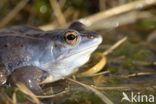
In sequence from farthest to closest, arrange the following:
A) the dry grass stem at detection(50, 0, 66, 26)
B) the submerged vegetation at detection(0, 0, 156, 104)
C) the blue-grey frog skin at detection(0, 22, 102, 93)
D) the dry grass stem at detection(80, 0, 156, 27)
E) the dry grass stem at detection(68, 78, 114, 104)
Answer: the dry grass stem at detection(50, 0, 66, 26)
the dry grass stem at detection(80, 0, 156, 27)
the blue-grey frog skin at detection(0, 22, 102, 93)
the submerged vegetation at detection(0, 0, 156, 104)
the dry grass stem at detection(68, 78, 114, 104)

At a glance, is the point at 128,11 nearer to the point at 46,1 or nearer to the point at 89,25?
the point at 89,25

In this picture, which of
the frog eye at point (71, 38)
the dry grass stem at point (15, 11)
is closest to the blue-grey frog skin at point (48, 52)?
the frog eye at point (71, 38)

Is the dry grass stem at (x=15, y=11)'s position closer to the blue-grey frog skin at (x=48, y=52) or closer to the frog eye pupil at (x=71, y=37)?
the blue-grey frog skin at (x=48, y=52)

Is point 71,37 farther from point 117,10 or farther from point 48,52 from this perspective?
point 117,10

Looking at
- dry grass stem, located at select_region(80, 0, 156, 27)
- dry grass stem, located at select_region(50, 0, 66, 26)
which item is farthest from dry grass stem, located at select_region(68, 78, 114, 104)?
dry grass stem, located at select_region(50, 0, 66, 26)

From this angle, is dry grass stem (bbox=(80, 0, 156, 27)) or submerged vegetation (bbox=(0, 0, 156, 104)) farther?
dry grass stem (bbox=(80, 0, 156, 27))

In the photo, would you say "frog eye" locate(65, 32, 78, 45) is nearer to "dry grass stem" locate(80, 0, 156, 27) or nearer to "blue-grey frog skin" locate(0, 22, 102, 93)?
"blue-grey frog skin" locate(0, 22, 102, 93)

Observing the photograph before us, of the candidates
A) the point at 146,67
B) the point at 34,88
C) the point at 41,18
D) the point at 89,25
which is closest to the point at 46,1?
the point at 41,18
